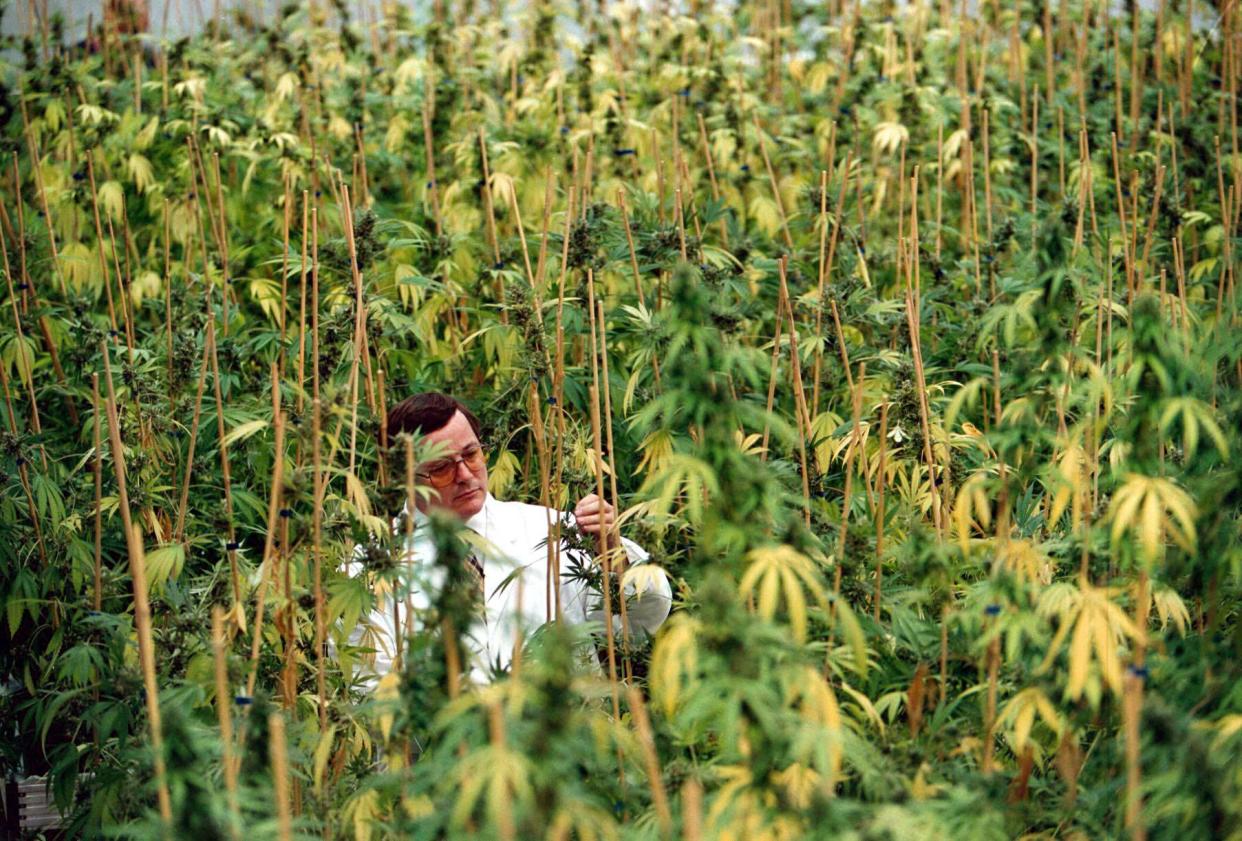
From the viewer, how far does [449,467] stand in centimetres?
262

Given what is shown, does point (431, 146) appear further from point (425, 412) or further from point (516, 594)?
point (516, 594)

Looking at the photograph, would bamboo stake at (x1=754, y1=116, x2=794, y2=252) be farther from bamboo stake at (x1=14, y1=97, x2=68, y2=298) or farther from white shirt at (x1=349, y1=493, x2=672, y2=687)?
bamboo stake at (x1=14, y1=97, x2=68, y2=298)

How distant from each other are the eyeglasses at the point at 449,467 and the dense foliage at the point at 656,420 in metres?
0.14

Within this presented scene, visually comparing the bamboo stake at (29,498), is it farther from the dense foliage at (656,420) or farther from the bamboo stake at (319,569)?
the bamboo stake at (319,569)

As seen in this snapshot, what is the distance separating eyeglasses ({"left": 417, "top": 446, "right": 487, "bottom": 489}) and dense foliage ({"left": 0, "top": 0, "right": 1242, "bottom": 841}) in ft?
0.47

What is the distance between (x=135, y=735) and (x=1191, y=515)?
5.59 feet

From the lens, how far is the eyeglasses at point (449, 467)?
2611 millimetres

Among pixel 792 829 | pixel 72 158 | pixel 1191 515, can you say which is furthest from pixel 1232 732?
pixel 72 158

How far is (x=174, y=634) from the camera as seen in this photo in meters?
2.38

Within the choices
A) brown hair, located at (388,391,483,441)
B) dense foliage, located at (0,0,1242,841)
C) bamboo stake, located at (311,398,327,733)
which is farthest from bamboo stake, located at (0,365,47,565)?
bamboo stake, located at (311,398,327,733)

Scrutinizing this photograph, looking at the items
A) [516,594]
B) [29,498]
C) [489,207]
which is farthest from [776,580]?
[489,207]

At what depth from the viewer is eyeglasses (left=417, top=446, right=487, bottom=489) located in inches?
103

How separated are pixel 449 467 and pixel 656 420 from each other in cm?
39

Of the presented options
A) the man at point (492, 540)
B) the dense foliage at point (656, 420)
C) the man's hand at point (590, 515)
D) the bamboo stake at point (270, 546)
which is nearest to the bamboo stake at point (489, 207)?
the dense foliage at point (656, 420)
